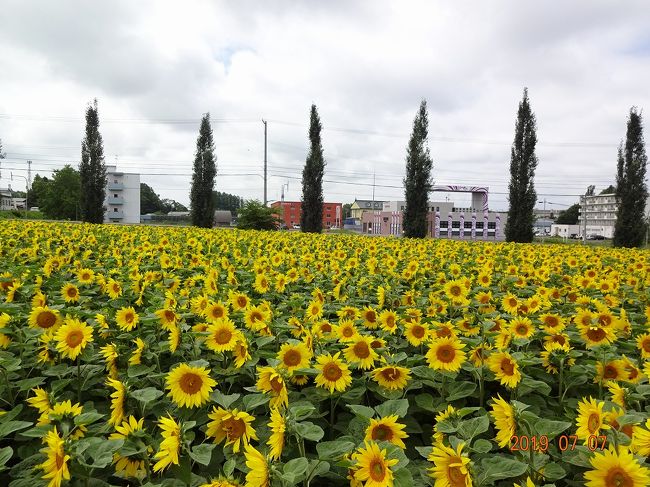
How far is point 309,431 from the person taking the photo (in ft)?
4.76

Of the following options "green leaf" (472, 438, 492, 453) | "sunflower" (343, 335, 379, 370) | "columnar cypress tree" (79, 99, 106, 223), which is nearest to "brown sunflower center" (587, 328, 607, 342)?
"sunflower" (343, 335, 379, 370)

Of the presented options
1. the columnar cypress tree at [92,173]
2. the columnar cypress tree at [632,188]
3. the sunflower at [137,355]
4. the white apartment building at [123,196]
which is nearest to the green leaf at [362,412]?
the sunflower at [137,355]

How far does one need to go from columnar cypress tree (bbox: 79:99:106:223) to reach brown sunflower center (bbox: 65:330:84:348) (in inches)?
1155

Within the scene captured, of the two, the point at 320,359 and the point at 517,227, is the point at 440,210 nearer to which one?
the point at 517,227

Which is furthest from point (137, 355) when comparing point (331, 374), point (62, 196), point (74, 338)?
point (62, 196)

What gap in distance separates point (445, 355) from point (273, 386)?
2.51 feet

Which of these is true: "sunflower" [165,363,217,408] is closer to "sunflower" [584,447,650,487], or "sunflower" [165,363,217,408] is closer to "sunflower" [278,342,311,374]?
"sunflower" [278,342,311,374]

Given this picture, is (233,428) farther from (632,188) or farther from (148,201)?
(148,201)

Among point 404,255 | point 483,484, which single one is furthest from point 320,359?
point 404,255

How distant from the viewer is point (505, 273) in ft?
16.5

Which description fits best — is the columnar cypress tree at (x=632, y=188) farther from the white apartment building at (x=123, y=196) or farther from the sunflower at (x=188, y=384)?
the white apartment building at (x=123, y=196)

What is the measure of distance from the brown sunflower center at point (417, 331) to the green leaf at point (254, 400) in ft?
3.36

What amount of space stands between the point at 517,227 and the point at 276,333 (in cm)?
2336

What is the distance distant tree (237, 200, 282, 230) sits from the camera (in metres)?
25.6
